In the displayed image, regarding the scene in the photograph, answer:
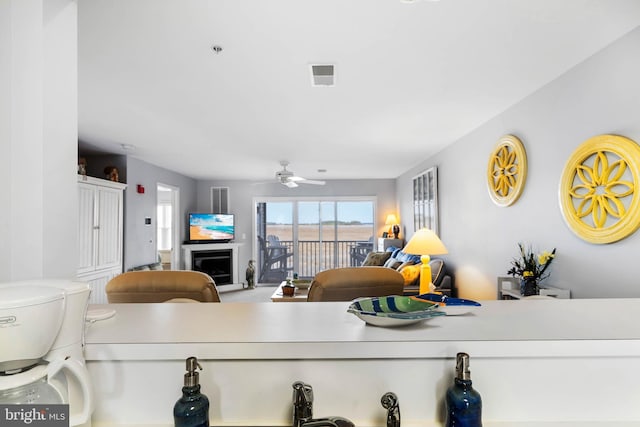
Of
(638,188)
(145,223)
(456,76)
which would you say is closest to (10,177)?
(456,76)

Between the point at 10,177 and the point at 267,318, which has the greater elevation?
the point at 10,177

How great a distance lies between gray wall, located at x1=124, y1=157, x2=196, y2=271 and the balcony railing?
299cm

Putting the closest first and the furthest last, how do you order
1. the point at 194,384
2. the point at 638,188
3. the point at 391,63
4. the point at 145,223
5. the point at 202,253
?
1. the point at 194,384
2. the point at 638,188
3. the point at 391,63
4. the point at 145,223
5. the point at 202,253

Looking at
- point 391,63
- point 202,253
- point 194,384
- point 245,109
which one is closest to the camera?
point 194,384

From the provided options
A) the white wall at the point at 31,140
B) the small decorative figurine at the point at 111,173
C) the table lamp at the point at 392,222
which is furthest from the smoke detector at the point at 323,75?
the table lamp at the point at 392,222

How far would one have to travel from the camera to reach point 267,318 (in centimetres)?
110

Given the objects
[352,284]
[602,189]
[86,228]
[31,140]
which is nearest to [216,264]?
[86,228]

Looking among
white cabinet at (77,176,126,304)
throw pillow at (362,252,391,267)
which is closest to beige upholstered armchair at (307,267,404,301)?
white cabinet at (77,176,126,304)

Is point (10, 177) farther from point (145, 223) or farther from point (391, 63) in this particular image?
point (145, 223)

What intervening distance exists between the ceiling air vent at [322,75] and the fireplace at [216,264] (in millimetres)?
5607

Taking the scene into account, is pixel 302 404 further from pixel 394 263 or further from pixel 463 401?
pixel 394 263

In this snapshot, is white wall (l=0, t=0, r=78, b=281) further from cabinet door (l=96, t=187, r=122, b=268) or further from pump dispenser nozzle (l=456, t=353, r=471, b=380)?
cabinet door (l=96, t=187, r=122, b=268)

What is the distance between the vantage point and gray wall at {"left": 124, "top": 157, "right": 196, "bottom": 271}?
5.23 meters

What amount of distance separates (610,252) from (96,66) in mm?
3492
